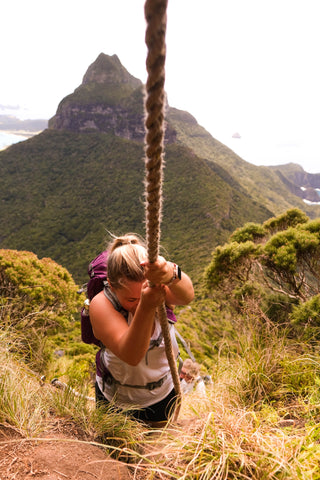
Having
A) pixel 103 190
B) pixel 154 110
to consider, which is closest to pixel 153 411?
pixel 154 110

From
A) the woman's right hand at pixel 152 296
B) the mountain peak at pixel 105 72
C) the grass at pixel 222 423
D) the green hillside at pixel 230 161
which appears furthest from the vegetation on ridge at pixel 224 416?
the mountain peak at pixel 105 72

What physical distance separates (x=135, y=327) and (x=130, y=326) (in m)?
0.03

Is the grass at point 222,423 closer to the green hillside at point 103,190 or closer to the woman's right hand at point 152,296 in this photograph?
the woman's right hand at point 152,296

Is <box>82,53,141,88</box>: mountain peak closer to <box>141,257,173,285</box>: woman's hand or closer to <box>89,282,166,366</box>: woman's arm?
<box>89,282,166,366</box>: woman's arm

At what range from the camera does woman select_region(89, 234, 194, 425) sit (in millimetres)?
1224

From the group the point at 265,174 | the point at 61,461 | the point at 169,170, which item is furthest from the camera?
the point at 265,174

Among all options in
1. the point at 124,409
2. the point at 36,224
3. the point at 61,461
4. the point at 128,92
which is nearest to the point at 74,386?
the point at 124,409

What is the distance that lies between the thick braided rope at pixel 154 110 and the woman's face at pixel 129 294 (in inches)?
19.6

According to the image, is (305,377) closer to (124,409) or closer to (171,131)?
(124,409)

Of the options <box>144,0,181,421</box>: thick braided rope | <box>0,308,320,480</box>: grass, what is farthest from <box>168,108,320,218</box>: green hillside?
<box>144,0,181,421</box>: thick braided rope

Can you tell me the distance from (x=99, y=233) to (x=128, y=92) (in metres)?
79.4

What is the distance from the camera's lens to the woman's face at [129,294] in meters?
1.49

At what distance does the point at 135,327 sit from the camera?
1.24 meters

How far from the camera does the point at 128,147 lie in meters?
87.1
